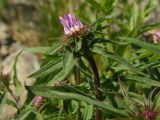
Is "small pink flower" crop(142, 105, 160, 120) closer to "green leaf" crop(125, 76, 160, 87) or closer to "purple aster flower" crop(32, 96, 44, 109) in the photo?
"green leaf" crop(125, 76, 160, 87)

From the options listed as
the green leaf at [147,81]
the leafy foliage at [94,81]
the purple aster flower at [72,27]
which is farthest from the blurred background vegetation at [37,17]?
the purple aster flower at [72,27]


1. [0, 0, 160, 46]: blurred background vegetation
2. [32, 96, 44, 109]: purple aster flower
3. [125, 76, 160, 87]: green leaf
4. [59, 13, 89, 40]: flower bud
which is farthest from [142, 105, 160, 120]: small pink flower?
[0, 0, 160, 46]: blurred background vegetation

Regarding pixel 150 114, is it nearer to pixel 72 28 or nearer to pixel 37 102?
pixel 72 28

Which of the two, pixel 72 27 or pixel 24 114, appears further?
pixel 24 114

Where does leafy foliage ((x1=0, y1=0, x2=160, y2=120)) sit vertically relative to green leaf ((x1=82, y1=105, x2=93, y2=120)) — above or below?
above

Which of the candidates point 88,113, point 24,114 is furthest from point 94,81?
A: point 24,114

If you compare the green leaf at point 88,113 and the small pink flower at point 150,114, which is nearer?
the small pink flower at point 150,114

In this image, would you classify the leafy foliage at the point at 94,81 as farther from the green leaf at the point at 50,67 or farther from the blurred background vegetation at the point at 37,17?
the blurred background vegetation at the point at 37,17

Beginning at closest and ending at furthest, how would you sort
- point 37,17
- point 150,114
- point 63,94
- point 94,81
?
point 150,114 < point 63,94 < point 94,81 < point 37,17
